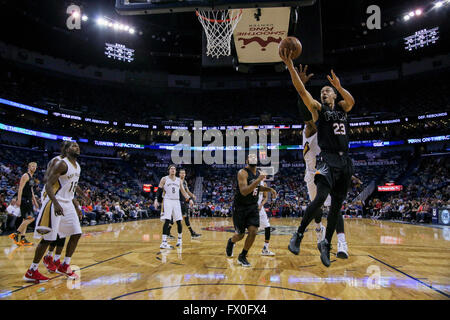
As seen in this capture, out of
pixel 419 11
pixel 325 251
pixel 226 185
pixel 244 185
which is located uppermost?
pixel 419 11

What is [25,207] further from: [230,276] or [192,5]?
[192,5]

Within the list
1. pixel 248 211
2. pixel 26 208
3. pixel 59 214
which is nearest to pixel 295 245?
pixel 248 211

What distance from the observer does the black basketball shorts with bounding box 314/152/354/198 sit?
12.0ft

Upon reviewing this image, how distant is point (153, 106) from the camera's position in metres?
35.7

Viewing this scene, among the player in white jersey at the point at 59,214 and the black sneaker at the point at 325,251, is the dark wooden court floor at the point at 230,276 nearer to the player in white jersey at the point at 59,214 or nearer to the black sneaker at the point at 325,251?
the player in white jersey at the point at 59,214

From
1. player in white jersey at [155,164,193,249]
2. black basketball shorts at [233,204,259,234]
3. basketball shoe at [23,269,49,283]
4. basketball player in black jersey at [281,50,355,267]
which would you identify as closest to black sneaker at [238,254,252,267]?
black basketball shorts at [233,204,259,234]

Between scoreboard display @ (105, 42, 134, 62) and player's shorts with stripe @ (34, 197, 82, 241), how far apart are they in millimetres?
28054

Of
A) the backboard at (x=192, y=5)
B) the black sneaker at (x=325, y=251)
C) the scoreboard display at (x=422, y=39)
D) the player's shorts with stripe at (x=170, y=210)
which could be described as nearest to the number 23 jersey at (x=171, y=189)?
the player's shorts with stripe at (x=170, y=210)

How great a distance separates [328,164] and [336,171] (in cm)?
13

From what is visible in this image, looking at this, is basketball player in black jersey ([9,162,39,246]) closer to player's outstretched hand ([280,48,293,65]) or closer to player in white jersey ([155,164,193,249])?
player in white jersey ([155,164,193,249])

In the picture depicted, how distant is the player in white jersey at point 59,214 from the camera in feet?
14.4

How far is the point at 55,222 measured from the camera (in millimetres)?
4551
